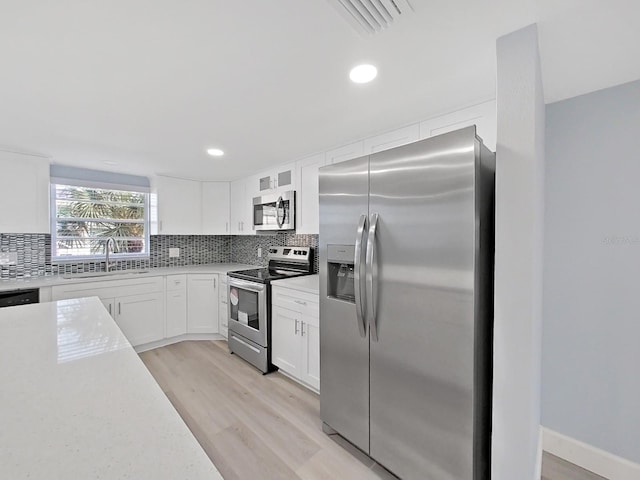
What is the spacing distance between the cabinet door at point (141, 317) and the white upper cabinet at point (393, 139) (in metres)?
3.11

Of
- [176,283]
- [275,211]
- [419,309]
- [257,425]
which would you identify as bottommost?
[257,425]

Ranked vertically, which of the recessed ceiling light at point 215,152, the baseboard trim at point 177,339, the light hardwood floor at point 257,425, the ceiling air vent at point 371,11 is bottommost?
the light hardwood floor at point 257,425

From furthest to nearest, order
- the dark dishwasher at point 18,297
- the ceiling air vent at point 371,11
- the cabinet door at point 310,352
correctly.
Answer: the dark dishwasher at point 18,297 → the cabinet door at point 310,352 → the ceiling air vent at point 371,11

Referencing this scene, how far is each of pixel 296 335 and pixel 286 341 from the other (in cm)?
17

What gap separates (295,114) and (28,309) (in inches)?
83.6

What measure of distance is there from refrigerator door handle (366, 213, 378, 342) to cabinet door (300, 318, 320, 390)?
2.82 ft

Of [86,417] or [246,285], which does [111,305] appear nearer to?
[246,285]

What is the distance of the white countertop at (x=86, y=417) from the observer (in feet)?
1.81

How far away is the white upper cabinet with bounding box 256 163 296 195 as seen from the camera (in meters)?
3.22

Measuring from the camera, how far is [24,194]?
2.79 m

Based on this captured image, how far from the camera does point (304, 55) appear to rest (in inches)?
52.7

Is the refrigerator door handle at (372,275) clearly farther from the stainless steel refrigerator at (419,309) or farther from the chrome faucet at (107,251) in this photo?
the chrome faucet at (107,251)

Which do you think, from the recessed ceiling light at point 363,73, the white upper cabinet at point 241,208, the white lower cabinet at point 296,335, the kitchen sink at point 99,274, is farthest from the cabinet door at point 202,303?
the recessed ceiling light at point 363,73

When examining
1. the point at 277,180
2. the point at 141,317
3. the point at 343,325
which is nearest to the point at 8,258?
the point at 141,317
